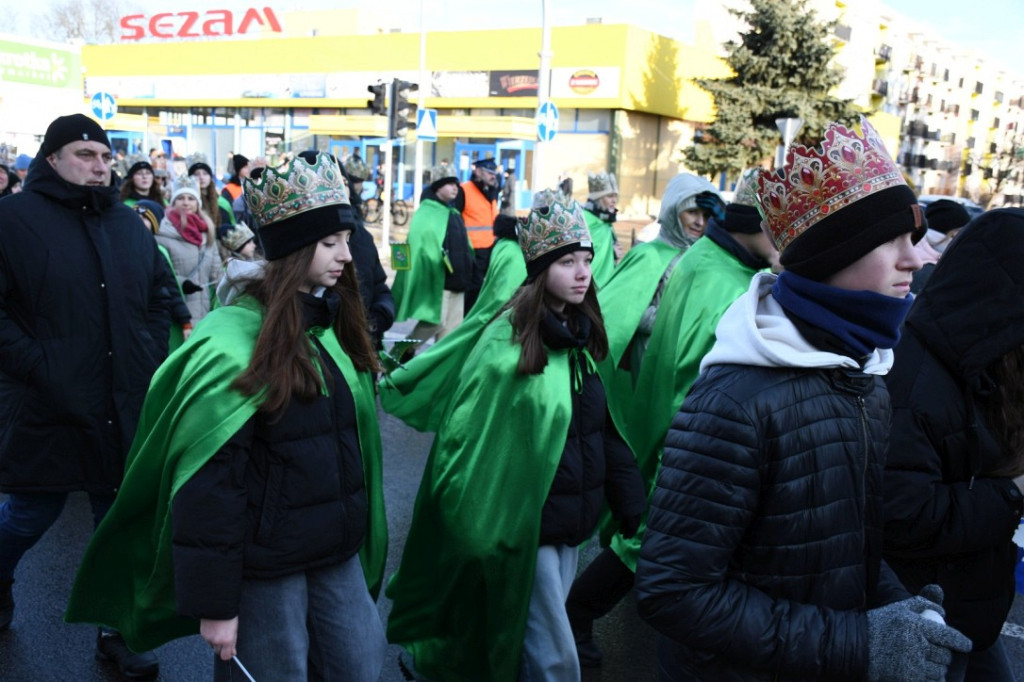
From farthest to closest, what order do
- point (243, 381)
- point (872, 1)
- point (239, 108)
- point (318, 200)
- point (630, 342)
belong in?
point (872, 1), point (239, 108), point (630, 342), point (318, 200), point (243, 381)

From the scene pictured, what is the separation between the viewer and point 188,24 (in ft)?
181

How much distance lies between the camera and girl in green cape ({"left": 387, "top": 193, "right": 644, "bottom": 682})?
370 centimetres

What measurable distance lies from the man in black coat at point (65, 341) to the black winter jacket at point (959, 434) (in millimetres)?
3111

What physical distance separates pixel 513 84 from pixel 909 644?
129ft

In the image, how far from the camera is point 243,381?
2.82 meters

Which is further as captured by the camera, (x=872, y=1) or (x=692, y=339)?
(x=872, y=1)

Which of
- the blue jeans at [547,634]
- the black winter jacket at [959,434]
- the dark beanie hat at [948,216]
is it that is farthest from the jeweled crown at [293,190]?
the dark beanie hat at [948,216]

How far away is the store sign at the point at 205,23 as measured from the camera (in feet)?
179

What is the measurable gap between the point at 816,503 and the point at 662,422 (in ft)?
9.83

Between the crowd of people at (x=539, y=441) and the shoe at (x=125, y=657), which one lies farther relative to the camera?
the shoe at (x=125, y=657)

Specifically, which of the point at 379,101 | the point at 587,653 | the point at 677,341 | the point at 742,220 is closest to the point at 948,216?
the point at 742,220

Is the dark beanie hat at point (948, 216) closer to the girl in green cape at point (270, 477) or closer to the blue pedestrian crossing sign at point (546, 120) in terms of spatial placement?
the girl in green cape at point (270, 477)

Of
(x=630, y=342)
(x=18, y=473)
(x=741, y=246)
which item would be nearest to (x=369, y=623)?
(x=18, y=473)

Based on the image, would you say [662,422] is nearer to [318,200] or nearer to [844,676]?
[318,200]
